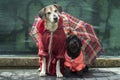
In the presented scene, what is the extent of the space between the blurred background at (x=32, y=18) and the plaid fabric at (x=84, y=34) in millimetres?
655

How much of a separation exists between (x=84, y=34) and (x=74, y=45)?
386 mm

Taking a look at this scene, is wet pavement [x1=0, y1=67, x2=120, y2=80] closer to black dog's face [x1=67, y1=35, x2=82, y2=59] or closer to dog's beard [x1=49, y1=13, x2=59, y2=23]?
black dog's face [x1=67, y1=35, x2=82, y2=59]

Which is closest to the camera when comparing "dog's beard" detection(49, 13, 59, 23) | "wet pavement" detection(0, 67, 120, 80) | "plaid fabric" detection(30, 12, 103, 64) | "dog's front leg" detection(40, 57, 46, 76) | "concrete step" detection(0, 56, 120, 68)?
"dog's beard" detection(49, 13, 59, 23)

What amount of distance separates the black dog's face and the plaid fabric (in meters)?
0.16

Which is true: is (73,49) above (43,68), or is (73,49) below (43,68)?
above

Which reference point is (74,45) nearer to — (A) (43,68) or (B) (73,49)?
(B) (73,49)

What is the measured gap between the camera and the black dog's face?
31.0 feet

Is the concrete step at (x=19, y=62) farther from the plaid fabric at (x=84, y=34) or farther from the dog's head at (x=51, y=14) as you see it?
the dog's head at (x=51, y=14)

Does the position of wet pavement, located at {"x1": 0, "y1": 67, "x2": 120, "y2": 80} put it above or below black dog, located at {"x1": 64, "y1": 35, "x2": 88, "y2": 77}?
below

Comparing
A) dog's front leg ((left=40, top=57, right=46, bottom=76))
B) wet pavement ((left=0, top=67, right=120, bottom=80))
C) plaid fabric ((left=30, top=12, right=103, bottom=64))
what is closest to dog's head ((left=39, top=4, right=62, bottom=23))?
plaid fabric ((left=30, top=12, right=103, bottom=64))

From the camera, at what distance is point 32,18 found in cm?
1044

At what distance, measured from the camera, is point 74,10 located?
10484 mm

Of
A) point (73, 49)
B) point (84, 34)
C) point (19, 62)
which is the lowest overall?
point (19, 62)

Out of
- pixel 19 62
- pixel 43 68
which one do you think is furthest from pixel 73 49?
pixel 19 62
